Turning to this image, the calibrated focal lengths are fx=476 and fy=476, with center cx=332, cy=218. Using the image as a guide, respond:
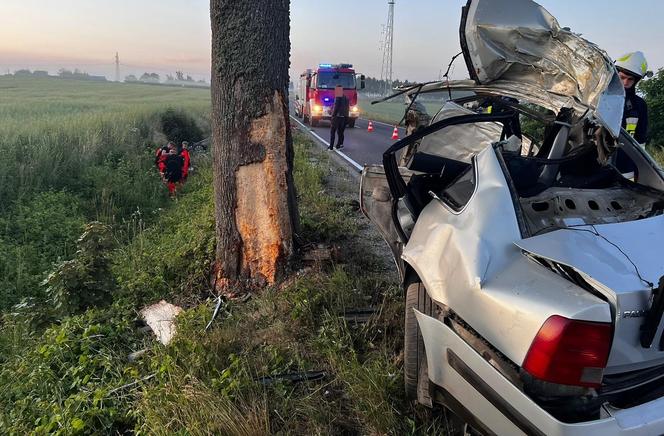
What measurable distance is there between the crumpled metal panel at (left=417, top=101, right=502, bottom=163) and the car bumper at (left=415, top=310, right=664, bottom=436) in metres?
1.71

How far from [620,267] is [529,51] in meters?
1.79

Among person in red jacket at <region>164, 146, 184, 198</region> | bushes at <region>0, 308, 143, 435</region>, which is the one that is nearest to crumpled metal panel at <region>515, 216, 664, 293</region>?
bushes at <region>0, 308, 143, 435</region>

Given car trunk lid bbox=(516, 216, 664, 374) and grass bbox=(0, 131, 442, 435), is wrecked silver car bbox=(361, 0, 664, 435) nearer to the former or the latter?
car trunk lid bbox=(516, 216, 664, 374)

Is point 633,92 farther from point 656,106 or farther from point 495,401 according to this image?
point 656,106

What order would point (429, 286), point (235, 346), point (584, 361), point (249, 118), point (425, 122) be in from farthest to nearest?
point (425, 122), point (249, 118), point (235, 346), point (429, 286), point (584, 361)

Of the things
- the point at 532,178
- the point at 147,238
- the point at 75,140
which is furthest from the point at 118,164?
the point at 532,178

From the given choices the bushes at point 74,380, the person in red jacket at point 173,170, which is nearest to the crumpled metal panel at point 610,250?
the bushes at point 74,380

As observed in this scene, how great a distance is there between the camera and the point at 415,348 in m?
2.41

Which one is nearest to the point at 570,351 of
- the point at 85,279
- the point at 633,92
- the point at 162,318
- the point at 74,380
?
the point at 74,380

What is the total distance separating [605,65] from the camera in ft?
8.55

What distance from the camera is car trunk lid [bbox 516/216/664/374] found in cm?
160

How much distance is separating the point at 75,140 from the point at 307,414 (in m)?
9.26

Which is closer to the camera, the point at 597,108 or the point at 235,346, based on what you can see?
the point at 597,108

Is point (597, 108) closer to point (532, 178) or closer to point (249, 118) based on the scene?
point (532, 178)
